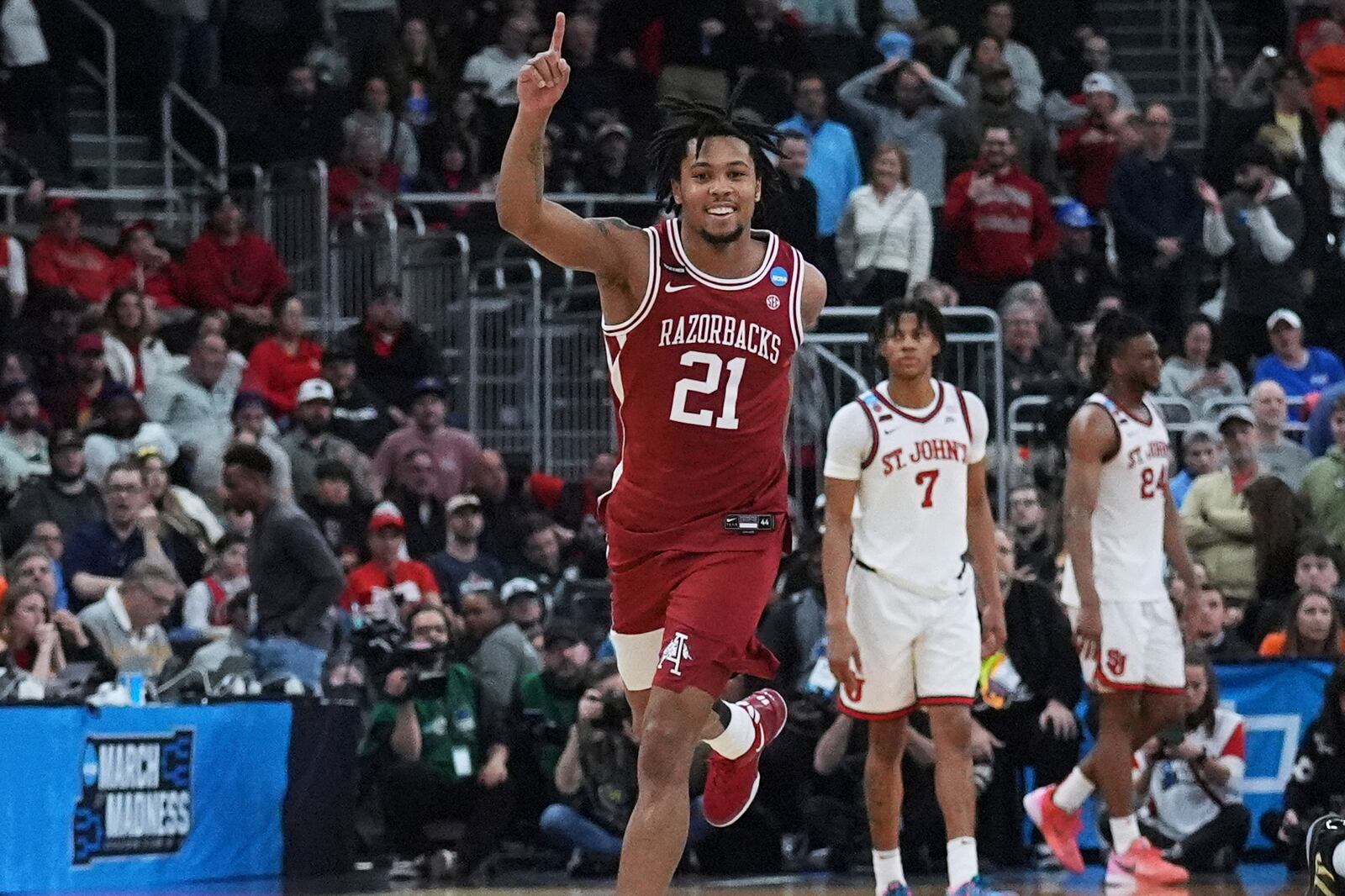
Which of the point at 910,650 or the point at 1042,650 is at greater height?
the point at 910,650

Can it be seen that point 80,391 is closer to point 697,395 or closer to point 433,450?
point 433,450

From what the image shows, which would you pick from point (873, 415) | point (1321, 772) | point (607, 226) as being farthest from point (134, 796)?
point (1321, 772)

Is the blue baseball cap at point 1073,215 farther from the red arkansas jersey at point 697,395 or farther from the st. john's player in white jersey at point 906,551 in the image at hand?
the red arkansas jersey at point 697,395

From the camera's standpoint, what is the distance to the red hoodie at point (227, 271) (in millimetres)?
18734

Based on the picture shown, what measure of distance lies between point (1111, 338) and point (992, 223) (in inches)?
291

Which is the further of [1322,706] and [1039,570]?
[1039,570]

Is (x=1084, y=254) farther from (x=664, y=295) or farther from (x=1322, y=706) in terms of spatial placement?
(x=664, y=295)

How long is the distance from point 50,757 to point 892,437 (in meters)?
4.53

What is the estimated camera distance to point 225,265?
18766 mm

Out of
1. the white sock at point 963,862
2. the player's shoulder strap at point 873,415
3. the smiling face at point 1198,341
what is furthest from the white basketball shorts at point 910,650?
the smiling face at point 1198,341

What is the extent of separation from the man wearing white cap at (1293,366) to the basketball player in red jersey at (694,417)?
11.2 m

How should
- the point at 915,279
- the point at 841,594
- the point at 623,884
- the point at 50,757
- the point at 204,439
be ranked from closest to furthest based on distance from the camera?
1. the point at 623,884
2. the point at 841,594
3. the point at 50,757
4. the point at 204,439
5. the point at 915,279

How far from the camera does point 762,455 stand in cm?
825

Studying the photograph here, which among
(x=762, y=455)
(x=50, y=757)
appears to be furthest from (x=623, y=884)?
(x=50, y=757)
